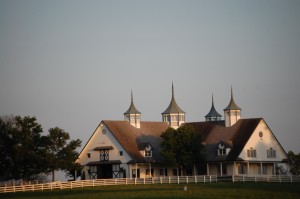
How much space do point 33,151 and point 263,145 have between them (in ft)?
91.1

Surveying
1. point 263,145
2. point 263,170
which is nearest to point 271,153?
point 263,145

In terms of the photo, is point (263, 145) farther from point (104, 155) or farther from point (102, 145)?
point (102, 145)

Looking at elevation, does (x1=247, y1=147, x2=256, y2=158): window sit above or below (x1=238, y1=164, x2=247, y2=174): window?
above

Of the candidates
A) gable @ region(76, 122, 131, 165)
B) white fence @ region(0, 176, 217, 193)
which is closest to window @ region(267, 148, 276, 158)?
white fence @ region(0, 176, 217, 193)

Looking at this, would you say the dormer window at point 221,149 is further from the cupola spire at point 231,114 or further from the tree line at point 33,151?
the tree line at point 33,151

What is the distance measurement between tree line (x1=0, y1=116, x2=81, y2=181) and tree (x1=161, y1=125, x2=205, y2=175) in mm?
10349

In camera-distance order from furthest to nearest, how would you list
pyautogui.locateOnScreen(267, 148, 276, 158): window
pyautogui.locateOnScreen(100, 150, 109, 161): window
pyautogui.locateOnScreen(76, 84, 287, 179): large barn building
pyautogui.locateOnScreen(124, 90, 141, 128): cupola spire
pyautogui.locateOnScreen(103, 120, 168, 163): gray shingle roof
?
pyautogui.locateOnScreen(124, 90, 141, 128): cupola spire < pyautogui.locateOnScreen(100, 150, 109, 161): window < pyautogui.locateOnScreen(267, 148, 276, 158): window < pyautogui.locateOnScreen(103, 120, 168, 163): gray shingle roof < pyautogui.locateOnScreen(76, 84, 287, 179): large barn building

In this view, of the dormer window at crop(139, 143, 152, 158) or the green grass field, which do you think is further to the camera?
the dormer window at crop(139, 143, 152, 158)

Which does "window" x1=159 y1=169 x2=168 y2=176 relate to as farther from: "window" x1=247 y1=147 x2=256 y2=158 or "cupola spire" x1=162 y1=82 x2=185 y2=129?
"window" x1=247 y1=147 x2=256 y2=158

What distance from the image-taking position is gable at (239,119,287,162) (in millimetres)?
85088

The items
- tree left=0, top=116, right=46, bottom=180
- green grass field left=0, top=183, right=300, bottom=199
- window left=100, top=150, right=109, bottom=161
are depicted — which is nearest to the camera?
green grass field left=0, top=183, right=300, bottom=199

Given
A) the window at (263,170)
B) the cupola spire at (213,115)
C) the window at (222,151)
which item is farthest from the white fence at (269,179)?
the cupola spire at (213,115)

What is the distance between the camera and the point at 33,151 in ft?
266

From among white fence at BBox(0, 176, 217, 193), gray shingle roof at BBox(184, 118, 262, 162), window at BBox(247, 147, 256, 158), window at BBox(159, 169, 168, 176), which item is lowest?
white fence at BBox(0, 176, 217, 193)
